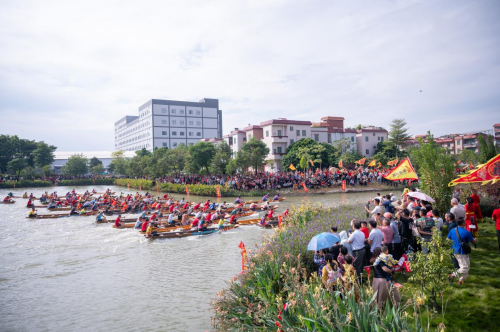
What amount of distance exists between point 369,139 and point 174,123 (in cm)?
5502

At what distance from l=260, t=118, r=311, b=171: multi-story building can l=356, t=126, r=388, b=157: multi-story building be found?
12564 millimetres

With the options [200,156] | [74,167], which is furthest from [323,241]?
[74,167]

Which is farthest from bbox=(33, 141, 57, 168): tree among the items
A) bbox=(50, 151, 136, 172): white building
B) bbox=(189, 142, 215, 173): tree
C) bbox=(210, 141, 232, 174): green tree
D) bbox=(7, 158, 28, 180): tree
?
bbox=(210, 141, 232, 174): green tree

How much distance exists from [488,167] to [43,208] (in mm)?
36638

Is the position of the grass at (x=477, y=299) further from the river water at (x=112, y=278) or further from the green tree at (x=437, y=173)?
the river water at (x=112, y=278)

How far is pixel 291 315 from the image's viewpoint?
5617 mm

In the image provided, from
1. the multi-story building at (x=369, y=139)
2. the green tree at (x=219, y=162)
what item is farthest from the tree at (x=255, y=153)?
the multi-story building at (x=369, y=139)

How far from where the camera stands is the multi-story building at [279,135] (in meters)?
51.2

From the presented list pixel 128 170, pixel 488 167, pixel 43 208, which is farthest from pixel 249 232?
pixel 128 170

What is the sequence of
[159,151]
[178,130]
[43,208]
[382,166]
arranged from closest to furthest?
1. [43,208]
2. [382,166]
3. [159,151]
4. [178,130]

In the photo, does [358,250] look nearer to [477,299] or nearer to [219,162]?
[477,299]

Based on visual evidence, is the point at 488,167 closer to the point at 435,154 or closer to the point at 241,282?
the point at 435,154

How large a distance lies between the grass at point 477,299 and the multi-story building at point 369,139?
5185 centimetres

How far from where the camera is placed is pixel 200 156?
43.7m
